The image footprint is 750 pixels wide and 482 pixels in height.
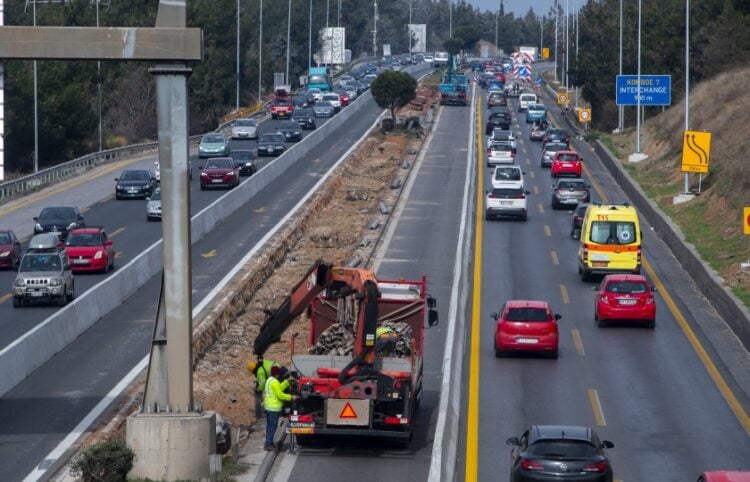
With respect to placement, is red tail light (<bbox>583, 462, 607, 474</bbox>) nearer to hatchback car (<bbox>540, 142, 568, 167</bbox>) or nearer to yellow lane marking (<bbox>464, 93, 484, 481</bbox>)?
yellow lane marking (<bbox>464, 93, 484, 481</bbox>)

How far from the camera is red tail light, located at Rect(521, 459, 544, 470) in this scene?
1897cm

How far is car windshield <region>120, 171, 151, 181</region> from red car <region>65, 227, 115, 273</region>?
1945 cm

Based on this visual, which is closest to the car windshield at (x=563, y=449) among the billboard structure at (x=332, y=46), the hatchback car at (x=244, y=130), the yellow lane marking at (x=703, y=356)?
the yellow lane marking at (x=703, y=356)

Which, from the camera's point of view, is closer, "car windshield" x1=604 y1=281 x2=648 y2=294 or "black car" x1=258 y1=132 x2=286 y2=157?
"car windshield" x1=604 y1=281 x2=648 y2=294

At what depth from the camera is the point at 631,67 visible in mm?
96812

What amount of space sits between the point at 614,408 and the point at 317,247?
24395mm

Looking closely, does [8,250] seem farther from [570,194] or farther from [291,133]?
[291,133]

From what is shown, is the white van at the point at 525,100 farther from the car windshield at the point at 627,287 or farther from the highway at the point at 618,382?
the car windshield at the point at 627,287

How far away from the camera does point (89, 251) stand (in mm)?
43688

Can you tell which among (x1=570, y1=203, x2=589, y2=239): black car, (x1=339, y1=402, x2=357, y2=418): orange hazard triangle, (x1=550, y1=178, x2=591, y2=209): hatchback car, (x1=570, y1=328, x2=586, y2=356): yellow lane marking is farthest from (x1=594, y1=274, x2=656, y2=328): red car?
(x1=550, y1=178, x2=591, y2=209): hatchback car

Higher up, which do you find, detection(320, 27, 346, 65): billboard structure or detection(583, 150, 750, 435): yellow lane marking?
detection(320, 27, 346, 65): billboard structure

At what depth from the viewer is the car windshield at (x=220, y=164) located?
6544cm

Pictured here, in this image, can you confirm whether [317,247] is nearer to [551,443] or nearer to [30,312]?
[30,312]

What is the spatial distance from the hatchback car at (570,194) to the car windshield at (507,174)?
253cm
